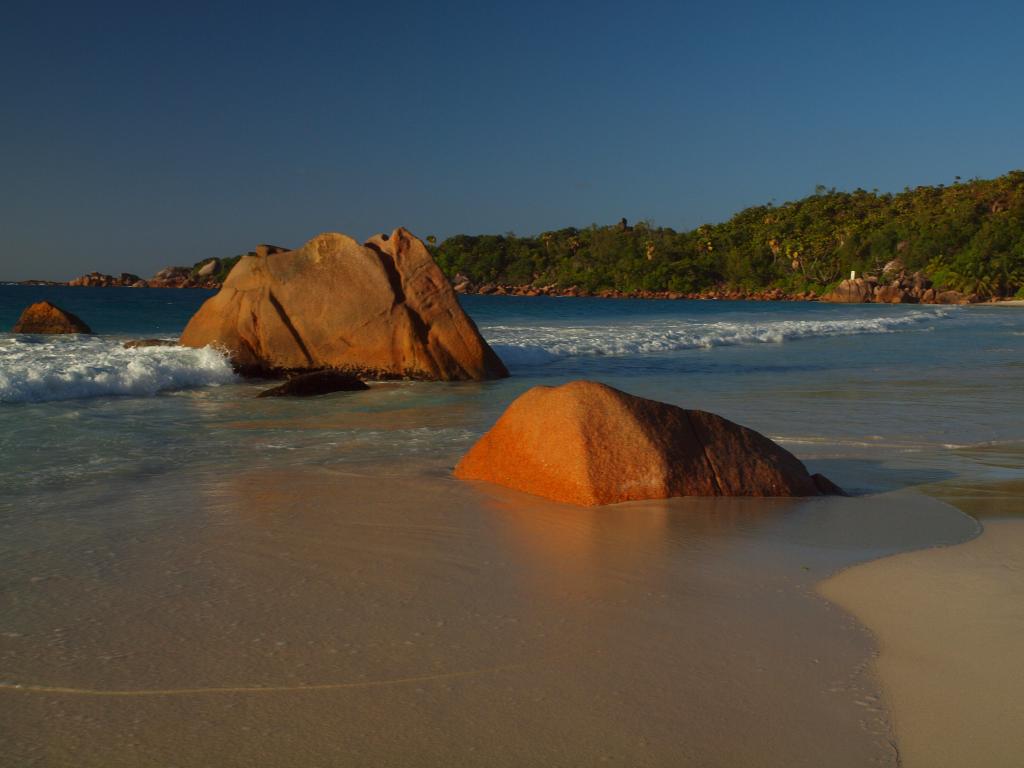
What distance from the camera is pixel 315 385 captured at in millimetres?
10836

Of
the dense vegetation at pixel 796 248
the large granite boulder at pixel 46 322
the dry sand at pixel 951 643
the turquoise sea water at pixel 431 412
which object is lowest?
the dry sand at pixel 951 643

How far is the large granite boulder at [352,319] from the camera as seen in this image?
41.1 ft

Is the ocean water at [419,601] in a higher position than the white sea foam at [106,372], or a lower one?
lower

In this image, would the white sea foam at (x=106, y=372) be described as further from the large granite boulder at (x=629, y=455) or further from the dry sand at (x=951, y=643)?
the dry sand at (x=951, y=643)

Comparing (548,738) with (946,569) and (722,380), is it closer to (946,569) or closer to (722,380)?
(946,569)

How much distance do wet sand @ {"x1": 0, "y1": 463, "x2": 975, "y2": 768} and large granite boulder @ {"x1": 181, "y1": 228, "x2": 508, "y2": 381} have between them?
7.50m

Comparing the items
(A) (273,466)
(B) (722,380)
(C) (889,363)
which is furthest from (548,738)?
(C) (889,363)

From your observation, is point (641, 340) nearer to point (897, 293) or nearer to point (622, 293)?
point (897, 293)

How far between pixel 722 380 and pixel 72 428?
8.22 metres

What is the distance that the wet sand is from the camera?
8.00ft

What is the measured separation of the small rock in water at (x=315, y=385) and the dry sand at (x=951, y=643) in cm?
764

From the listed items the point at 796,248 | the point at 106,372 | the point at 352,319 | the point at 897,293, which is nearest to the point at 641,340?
the point at 352,319

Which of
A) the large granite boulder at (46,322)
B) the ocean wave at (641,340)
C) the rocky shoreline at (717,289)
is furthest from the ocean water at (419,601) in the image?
the rocky shoreline at (717,289)

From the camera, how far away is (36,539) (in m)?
4.36
